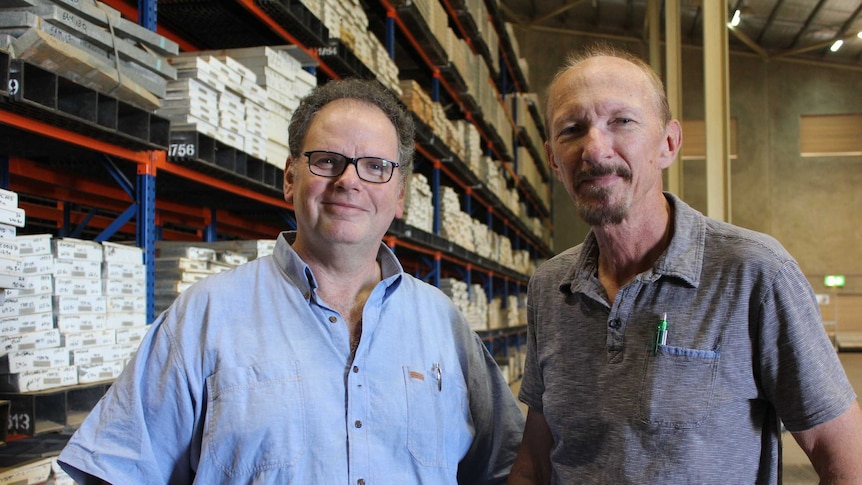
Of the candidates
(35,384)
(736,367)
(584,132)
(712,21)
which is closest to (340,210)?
(584,132)

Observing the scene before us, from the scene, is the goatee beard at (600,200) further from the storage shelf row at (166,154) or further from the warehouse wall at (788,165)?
the warehouse wall at (788,165)

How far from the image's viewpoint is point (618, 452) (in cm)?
173

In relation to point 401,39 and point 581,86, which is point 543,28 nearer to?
point 401,39

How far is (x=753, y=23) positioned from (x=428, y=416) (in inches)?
772

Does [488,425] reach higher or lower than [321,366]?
lower

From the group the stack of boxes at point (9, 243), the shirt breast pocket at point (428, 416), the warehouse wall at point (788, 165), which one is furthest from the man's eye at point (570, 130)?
the warehouse wall at point (788, 165)

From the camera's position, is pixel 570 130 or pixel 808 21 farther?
pixel 808 21

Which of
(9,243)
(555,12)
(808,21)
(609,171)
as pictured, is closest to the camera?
(609,171)

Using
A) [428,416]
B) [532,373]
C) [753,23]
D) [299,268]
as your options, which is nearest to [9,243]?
[299,268]

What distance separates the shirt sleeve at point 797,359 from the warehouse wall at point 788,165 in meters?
19.4

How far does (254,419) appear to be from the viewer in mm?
1681

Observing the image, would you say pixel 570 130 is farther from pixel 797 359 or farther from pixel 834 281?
pixel 834 281

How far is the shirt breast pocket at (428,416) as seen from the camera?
1810 millimetres

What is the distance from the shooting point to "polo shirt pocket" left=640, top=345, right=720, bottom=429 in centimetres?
167
